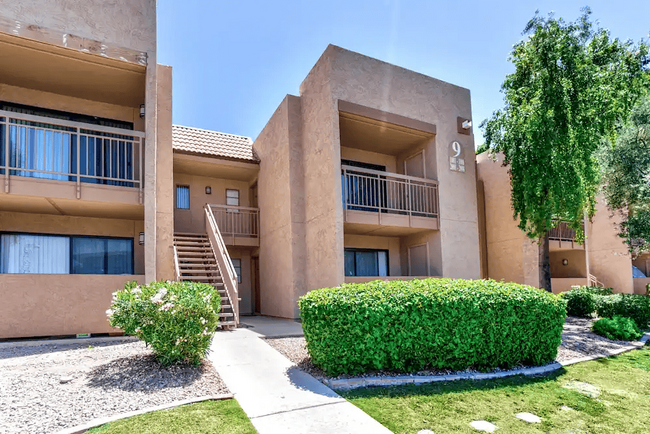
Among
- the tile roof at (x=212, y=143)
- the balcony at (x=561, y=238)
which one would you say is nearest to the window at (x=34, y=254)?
the tile roof at (x=212, y=143)

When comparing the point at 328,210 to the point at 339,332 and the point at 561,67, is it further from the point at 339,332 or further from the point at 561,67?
the point at 561,67

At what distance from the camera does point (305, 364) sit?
7.03 metres

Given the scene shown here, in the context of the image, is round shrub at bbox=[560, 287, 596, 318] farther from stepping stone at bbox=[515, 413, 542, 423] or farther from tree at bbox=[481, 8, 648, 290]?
stepping stone at bbox=[515, 413, 542, 423]

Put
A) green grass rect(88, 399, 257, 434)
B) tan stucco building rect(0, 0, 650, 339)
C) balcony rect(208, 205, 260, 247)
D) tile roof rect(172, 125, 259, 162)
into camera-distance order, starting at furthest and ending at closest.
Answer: balcony rect(208, 205, 260, 247)
tile roof rect(172, 125, 259, 162)
tan stucco building rect(0, 0, 650, 339)
green grass rect(88, 399, 257, 434)

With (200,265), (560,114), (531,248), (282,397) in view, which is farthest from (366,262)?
(282,397)

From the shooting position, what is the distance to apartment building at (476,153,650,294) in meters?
16.5

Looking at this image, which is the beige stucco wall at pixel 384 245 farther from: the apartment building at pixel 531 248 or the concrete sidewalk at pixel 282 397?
the concrete sidewalk at pixel 282 397

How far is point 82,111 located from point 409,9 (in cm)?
992

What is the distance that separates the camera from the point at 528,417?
5137 millimetres

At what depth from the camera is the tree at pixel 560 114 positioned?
12211 mm

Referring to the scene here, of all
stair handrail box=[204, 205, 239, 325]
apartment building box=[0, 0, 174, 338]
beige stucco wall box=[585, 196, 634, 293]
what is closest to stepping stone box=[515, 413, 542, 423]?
stair handrail box=[204, 205, 239, 325]

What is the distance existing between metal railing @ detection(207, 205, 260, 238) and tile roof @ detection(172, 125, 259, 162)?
2.01 meters

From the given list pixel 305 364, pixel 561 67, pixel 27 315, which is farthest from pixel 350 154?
pixel 27 315

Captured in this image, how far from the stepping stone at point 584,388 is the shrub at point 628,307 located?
686 cm
